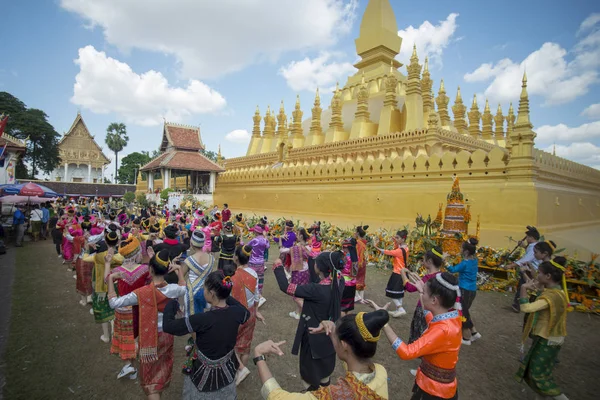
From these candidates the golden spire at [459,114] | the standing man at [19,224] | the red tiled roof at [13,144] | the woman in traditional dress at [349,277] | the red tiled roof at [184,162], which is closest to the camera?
the woman in traditional dress at [349,277]

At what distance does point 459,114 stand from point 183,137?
2489 centimetres

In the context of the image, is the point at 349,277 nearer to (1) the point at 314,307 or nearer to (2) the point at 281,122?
(1) the point at 314,307

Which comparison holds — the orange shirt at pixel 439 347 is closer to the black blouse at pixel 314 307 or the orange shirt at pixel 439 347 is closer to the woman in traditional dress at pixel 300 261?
the black blouse at pixel 314 307

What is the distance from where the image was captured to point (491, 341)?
531 centimetres

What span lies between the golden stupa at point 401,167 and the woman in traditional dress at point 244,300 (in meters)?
8.07

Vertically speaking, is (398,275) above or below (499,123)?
below

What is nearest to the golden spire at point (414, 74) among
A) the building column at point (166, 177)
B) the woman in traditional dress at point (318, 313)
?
the woman in traditional dress at point (318, 313)

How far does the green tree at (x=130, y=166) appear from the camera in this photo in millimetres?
62188

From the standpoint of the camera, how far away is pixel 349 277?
4668mm

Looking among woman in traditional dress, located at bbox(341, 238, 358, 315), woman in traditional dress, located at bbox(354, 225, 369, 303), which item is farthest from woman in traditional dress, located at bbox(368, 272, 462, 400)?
woman in traditional dress, located at bbox(354, 225, 369, 303)

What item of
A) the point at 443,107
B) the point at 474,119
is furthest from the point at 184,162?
the point at 474,119

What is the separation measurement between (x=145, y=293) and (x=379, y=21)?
26451 mm

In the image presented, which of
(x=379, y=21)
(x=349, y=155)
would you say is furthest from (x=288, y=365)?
(x=379, y=21)

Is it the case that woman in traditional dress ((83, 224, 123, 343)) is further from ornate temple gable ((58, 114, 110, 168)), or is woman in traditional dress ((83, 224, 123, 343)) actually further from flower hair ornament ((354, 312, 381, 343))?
ornate temple gable ((58, 114, 110, 168))
